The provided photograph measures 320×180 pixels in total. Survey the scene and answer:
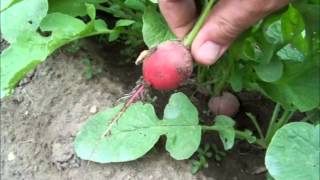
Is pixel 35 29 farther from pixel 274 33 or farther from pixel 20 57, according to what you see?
pixel 274 33

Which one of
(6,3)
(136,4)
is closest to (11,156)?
(6,3)

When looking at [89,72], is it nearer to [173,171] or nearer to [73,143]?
[73,143]

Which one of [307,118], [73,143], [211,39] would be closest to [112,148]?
[73,143]

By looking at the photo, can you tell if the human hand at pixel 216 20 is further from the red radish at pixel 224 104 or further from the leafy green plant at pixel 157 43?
the red radish at pixel 224 104

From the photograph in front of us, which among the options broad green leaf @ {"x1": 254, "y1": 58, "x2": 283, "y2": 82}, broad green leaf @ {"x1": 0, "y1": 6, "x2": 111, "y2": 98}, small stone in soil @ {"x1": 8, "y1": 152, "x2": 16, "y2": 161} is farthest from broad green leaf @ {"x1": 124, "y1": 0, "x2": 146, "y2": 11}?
small stone in soil @ {"x1": 8, "y1": 152, "x2": 16, "y2": 161}

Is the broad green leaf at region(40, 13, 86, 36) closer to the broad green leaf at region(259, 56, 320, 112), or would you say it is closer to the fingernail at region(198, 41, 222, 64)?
the fingernail at region(198, 41, 222, 64)
